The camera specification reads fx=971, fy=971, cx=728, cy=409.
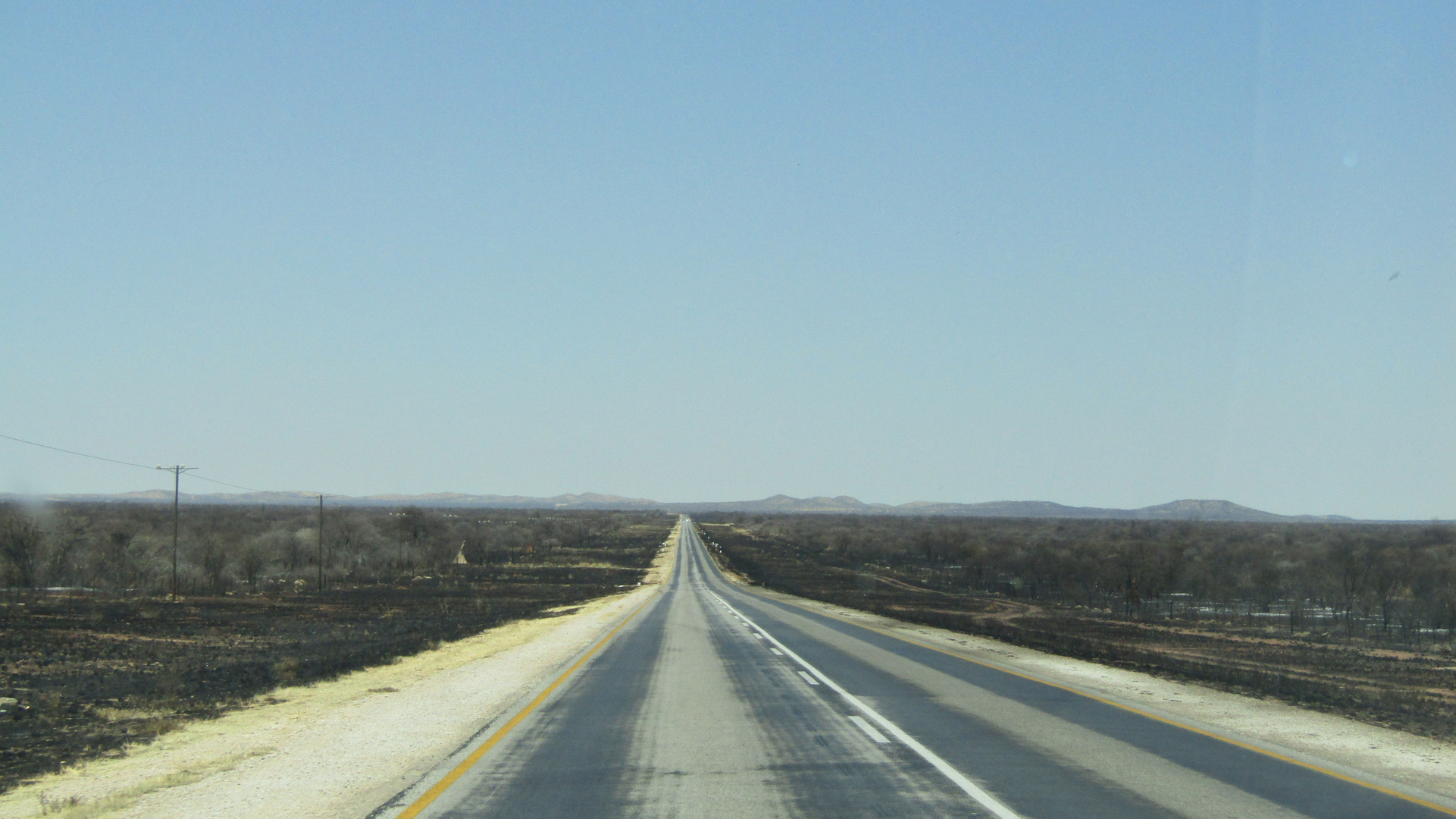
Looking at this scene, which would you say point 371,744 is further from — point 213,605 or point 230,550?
point 230,550

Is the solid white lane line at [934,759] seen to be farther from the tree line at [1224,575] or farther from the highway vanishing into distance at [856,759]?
the tree line at [1224,575]

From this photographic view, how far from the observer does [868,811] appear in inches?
312

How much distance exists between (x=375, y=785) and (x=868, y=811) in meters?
4.84

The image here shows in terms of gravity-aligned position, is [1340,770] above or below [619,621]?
above

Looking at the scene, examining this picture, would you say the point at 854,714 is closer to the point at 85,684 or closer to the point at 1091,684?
the point at 1091,684

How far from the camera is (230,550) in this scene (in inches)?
3511

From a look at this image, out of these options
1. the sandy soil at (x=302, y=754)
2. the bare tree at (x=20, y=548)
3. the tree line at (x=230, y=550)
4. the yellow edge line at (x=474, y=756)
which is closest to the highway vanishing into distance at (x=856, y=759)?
the yellow edge line at (x=474, y=756)

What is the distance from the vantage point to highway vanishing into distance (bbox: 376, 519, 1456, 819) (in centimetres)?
822

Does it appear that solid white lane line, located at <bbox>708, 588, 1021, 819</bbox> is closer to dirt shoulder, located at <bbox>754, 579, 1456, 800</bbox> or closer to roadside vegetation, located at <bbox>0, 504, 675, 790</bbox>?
A: dirt shoulder, located at <bbox>754, 579, 1456, 800</bbox>

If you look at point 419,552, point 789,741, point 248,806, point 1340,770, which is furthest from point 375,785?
point 419,552

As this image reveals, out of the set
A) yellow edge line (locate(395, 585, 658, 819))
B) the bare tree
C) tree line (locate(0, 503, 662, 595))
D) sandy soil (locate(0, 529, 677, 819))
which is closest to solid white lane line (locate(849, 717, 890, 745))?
yellow edge line (locate(395, 585, 658, 819))

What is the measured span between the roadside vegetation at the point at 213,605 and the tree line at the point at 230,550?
0.23 m

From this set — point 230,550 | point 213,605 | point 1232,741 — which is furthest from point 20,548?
point 1232,741

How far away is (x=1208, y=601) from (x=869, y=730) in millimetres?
80987
